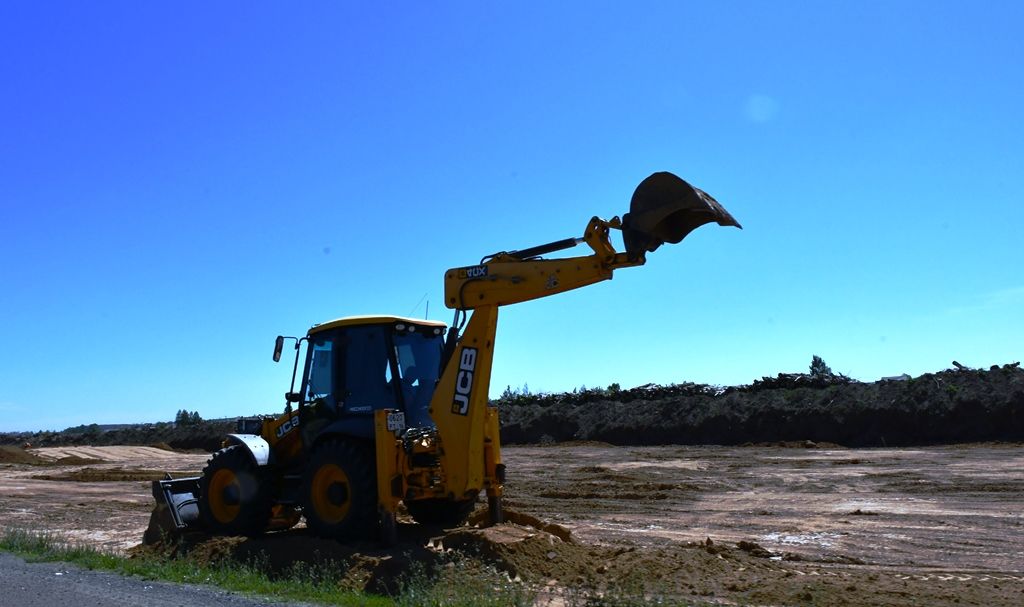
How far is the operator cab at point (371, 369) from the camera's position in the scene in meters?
10.6

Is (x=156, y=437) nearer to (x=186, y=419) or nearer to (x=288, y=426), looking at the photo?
(x=186, y=419)

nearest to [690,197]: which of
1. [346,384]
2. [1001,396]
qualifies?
[346,384]

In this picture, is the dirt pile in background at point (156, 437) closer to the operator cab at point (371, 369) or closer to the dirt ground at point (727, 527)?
the dirt ground at point (727, 527)

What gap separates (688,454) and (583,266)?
690 inches

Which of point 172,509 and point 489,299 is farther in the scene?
point 172,509

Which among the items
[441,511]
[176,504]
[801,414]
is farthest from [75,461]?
[441,511]

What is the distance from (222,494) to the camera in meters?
11.7

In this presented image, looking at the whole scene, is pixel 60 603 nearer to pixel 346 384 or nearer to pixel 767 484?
pixel 346 384

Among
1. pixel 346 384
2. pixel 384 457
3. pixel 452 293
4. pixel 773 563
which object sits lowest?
pixel 773 563

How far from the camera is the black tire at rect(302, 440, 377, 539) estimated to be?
995 cm

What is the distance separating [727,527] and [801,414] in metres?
16.5

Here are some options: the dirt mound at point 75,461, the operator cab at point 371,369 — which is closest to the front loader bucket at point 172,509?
the operator cab at point 371,369

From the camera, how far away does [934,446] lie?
2481 cm

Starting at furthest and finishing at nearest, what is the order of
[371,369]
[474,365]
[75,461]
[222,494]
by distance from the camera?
1. [75,461]
2. [222,494]
3. [371,369]
4. [474,365]
